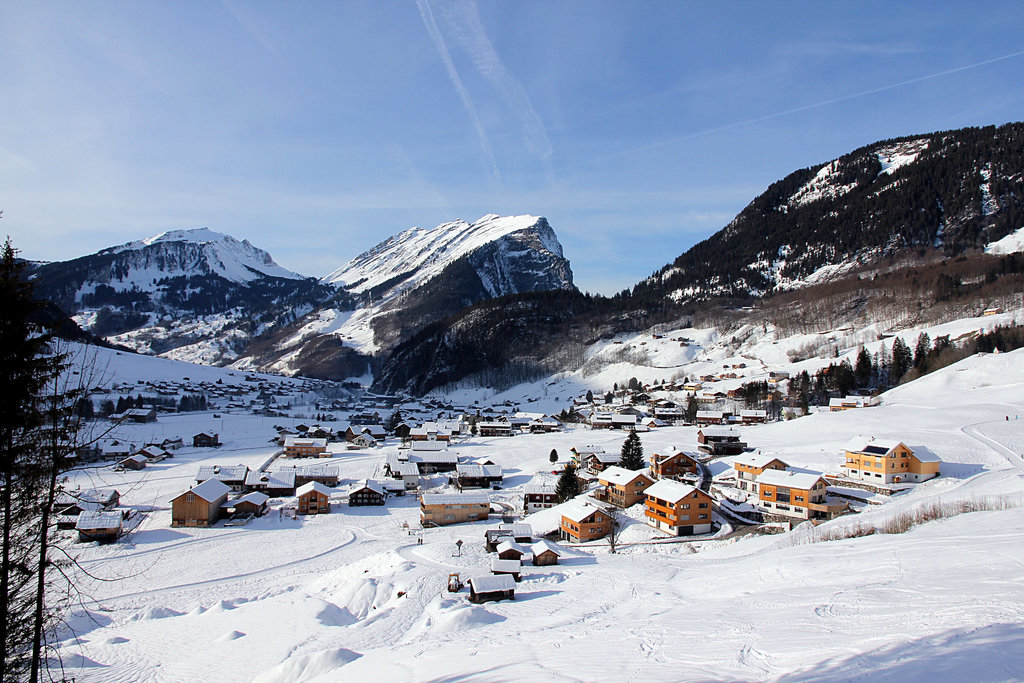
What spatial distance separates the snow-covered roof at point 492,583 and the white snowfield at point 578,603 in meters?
0.58

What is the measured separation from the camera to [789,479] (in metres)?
28.8

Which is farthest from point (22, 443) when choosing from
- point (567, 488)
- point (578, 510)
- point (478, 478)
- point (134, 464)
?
point (134, 464)

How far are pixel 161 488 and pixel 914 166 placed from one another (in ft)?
673

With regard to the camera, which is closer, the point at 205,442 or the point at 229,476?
the point at 229,476

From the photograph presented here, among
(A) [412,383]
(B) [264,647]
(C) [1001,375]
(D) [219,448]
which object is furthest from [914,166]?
(B) [264,647]

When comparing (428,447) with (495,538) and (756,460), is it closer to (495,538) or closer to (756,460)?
(495,538)

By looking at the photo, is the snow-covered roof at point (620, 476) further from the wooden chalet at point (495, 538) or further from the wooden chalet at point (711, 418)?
the wooden chalet at point (711, 418)

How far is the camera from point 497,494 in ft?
127

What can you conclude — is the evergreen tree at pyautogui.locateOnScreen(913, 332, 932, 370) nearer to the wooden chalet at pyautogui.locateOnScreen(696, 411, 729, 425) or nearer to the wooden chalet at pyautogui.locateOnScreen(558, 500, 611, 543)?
the wooden chalet at pyautogui.locateOnScreen(696, 411, 729, 425)

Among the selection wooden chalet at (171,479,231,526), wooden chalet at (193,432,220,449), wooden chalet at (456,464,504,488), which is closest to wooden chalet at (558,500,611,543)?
wooden chalet at (456,464,504,488)

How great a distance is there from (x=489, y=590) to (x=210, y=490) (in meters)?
22.6

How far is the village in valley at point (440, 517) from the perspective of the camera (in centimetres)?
1742

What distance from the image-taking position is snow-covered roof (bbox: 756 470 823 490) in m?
28.0

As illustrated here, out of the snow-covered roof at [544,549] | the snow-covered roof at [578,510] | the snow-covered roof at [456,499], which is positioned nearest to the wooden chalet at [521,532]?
the snow-covered roof at [544,549]
